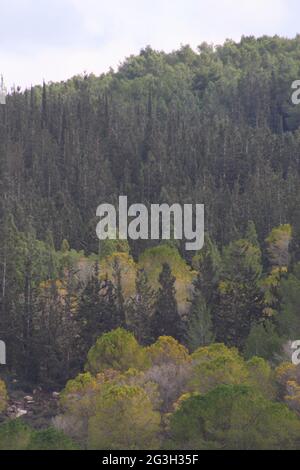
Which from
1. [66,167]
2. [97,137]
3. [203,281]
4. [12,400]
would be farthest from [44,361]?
[97,137]

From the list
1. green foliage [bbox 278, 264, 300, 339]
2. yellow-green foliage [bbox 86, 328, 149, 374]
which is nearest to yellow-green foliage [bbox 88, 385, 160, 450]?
yellow-green foliage [bbox 86, 328, 149, 374]

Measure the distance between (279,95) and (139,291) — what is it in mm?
119286

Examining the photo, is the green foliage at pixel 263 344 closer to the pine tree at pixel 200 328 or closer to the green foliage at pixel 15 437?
the pine tree at pixel 200 328

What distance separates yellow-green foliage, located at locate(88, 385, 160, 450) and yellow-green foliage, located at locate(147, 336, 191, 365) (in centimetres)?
1026

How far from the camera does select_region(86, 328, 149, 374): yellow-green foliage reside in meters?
72.4

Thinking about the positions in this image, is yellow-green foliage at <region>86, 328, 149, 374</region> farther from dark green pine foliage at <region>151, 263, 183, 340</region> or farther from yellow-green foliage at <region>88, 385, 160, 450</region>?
yellow-green foliage at <region>88, 385, 160, 450</region>

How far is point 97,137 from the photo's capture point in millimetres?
159375

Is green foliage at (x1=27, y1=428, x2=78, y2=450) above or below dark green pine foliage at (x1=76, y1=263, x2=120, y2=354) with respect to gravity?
below

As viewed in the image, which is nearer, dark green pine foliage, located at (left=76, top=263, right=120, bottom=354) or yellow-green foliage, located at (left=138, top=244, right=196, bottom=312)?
dark green pine foliage, located at (left=76, top=263, right=120, bottom=354)

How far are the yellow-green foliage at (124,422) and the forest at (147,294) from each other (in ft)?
0.31

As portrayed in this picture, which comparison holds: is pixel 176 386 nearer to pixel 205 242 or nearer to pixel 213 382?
pixel 213 382

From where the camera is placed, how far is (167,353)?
73125 millimetres

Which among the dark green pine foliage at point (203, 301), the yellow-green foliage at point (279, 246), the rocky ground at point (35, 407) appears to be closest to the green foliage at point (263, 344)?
the dark green pine foliage at point (203, 301)

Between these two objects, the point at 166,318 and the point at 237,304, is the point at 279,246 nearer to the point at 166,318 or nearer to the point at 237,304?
the point at 237,304
